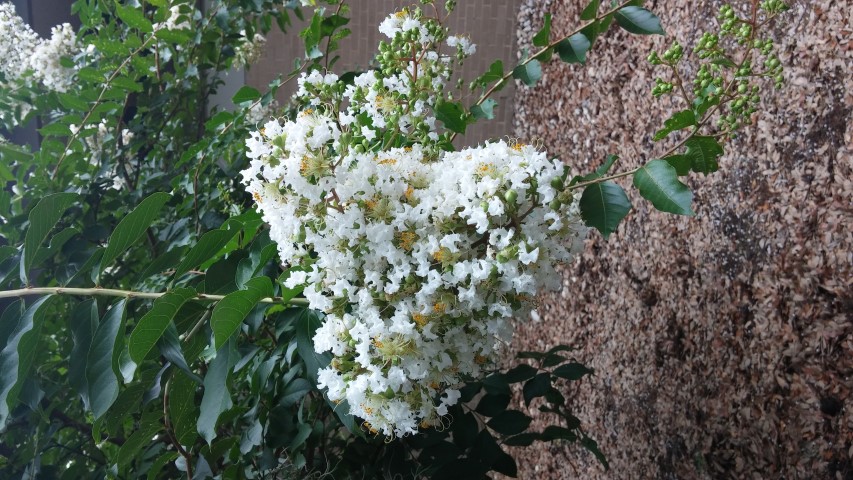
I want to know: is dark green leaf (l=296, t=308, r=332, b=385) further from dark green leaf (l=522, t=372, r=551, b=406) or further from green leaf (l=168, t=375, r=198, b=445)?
dark green leaf (l=522, t=372, r=551, b=406)

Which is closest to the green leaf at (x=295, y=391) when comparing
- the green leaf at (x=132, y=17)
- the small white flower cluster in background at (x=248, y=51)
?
the green leaf at (x=132, y=17)

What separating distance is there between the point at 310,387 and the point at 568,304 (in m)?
1.34

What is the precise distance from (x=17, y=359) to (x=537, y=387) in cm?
72

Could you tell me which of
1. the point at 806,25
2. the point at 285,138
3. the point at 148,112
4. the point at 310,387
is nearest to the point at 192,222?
the point at 148,112

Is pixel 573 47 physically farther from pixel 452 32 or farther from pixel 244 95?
pixel 452 32

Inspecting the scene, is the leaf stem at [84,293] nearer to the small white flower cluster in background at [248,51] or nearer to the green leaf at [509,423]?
the green leaf at [509,423]

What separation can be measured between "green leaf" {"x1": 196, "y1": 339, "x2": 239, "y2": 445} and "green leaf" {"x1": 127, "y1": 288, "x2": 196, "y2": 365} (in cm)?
9

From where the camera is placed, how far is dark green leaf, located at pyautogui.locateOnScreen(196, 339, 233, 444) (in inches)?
32.0

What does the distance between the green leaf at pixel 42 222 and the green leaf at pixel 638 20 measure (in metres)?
0.71

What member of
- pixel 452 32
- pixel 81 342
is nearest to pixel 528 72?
pixel 81 342

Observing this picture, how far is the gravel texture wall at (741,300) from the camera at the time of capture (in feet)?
4.09

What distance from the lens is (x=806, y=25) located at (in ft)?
4.53

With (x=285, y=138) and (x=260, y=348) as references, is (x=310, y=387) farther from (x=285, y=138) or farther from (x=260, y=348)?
(x=285, y=138)

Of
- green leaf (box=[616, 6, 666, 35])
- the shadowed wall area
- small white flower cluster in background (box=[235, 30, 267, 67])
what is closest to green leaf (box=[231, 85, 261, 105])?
green leaf (box=[616, 6, 666, 35])
